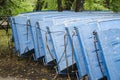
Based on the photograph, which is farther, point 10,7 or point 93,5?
point 93,5

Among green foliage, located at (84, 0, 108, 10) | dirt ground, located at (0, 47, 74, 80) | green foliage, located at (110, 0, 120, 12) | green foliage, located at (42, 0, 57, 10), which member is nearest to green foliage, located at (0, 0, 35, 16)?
dirt ground, located at (0, 47, 74, 80)

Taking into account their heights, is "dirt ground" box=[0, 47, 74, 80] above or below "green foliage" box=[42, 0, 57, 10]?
below

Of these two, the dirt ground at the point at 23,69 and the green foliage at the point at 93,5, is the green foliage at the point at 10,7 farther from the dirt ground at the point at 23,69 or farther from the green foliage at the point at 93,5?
the green foliage at the point at 93,5

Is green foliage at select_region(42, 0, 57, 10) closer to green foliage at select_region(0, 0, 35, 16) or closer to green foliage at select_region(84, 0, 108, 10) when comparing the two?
green foliage at select_region(84, 0, 108, 10)

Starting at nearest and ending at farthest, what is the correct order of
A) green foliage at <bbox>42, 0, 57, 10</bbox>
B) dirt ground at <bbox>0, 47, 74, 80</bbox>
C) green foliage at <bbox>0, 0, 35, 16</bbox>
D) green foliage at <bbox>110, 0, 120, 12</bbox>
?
1. dirt ground at <bbox>0, 47, 74, 80</bbox>
2. green foliage at <bbox>0, 0, 35, 16</bbox>
3. green foliage at <bbox>110, 0, 120, 12</bbox>
4. green foliage at <bbox>42, 0, 57, 10</bbox>

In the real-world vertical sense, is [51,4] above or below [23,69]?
above

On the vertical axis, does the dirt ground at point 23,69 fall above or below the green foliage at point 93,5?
below

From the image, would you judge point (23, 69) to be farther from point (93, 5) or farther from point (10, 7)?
point (93, 5)

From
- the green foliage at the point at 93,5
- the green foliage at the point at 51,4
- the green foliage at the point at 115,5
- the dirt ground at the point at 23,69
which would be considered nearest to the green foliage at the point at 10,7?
the dirt ground at the point at 23,69

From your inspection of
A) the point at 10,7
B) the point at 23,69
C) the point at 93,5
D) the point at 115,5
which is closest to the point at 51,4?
the point at 93,5

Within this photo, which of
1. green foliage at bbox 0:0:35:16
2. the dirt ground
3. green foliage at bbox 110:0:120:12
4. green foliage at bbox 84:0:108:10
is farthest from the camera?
green foliage at bbox 84:0:108:10

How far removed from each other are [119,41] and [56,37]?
230cm

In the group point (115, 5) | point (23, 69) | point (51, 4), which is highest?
point (115, 5)

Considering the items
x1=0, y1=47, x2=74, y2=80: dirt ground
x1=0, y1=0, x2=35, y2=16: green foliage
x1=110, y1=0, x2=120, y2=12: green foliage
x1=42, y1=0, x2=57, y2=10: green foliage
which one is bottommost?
x1=0, y1=47, x2=74, y2=80: dirt ground
